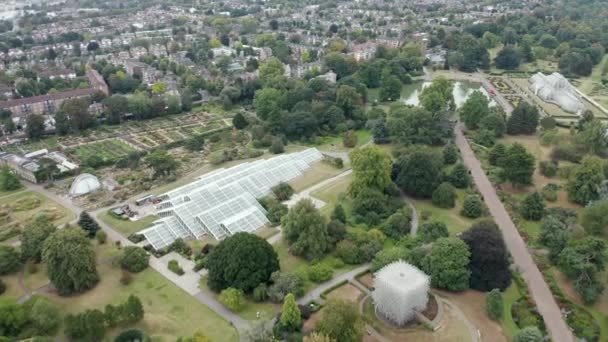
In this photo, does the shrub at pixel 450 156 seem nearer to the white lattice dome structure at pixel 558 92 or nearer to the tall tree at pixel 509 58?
the white lattice dome structure at pixel 558 92

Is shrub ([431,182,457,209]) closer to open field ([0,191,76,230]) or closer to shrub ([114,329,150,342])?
shrub ([114,329,150,342])

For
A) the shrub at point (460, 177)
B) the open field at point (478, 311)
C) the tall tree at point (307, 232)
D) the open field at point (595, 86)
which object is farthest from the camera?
the open field at point (595, 86)

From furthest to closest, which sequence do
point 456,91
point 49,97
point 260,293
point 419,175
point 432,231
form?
point 456,91, point 49,97, point 419,175, point 432,231, point 260,293

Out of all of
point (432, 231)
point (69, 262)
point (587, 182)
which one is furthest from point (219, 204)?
point (587, 182)

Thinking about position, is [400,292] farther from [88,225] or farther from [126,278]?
[88,225]

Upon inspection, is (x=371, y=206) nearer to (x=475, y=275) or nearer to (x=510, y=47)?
(x=475, y=275)

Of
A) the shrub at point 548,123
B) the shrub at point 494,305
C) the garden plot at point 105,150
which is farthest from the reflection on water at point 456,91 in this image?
the shrub at point 494,305

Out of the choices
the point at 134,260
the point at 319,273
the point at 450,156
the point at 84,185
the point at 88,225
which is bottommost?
the point at 84,185
